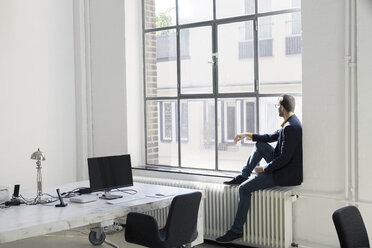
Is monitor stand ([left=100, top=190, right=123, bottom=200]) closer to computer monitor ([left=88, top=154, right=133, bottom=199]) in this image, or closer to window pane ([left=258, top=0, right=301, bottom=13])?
computer monitor ([left=88, top=154, right=133, bottom=199])

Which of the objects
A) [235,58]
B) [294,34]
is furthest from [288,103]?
[235,58]

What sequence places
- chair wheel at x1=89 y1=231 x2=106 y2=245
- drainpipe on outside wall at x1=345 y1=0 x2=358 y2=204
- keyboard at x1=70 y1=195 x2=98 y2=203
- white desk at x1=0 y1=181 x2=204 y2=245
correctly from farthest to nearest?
1. chair wheel at x1=89 y1=231 x2=106 y2=245
2. drainpipe on outside wall at x1=345 y1=0 x2=358 y2=204
3. keyboard at x1=70 y1=195 x2=98 y2=203
4. white desk at x1=0 y1=181 x2=204 y2=245

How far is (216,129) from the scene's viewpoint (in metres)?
5.57

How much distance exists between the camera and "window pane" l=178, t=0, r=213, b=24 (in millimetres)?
5594

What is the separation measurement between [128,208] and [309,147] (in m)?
1.90

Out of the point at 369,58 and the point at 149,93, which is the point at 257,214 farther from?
the point at 149,93

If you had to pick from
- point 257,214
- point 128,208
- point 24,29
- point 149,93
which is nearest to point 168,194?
point 128,208

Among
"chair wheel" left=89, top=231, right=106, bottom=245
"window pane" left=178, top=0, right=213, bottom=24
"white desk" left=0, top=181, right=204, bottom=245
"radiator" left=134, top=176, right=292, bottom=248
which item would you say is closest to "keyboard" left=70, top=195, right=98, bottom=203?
"white desk" left=0, top=181, right=204, bottom=245

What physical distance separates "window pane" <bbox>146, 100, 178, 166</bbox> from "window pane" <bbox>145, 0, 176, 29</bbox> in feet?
3.32

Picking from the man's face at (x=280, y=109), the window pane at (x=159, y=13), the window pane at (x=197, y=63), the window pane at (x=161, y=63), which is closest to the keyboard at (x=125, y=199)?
the man's face at (x=280, y=109)

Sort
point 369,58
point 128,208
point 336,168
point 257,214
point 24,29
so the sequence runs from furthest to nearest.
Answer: point 24,29
point 257,214
point 336,168
point 369,58
point 128,208

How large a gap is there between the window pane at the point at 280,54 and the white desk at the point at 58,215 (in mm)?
1791

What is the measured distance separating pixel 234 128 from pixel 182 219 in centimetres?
185

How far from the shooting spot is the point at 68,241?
17.7 feet
